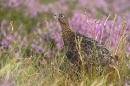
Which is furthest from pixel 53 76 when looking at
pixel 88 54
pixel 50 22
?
pixel 50 22

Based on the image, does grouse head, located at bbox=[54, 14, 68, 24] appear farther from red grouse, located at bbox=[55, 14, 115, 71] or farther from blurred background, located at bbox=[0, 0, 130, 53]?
red grouse, located at bbox=[55, 14, 115, 71]

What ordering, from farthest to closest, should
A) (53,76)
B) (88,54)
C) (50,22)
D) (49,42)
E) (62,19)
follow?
(50,22) → (49,42) → (62,19) → (88,54) → (53,76)

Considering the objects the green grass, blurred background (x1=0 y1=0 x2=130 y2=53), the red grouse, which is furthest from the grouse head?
the green grass

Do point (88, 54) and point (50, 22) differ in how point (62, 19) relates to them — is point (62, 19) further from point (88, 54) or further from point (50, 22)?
point (50, 22)

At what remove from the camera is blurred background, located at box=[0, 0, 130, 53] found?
26.3 feet

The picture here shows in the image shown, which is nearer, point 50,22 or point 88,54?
point 88,54

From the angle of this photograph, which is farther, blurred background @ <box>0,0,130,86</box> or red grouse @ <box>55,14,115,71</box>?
red grouse @ <box>55,14,115,71</box>

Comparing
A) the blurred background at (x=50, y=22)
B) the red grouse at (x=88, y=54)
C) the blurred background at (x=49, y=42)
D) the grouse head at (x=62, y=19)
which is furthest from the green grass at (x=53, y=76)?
the grouse head at (x=62, y=19)

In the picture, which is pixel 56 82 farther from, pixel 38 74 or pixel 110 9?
pixel 110 9

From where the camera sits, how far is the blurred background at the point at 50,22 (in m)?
8.01

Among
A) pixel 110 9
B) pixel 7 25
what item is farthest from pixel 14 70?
pixel 110 9

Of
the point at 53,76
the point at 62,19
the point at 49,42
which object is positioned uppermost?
the point at 62,19

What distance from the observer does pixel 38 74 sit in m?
5.81

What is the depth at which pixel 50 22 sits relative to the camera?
10.2m
